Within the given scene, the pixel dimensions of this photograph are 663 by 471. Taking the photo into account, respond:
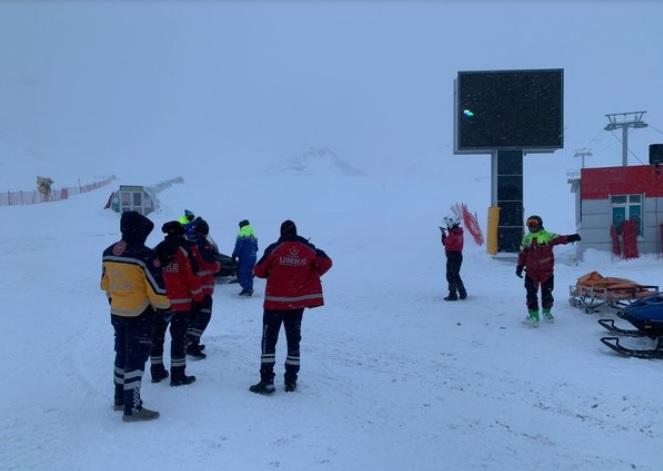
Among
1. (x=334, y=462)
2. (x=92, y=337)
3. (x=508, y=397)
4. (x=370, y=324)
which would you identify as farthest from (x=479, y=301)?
(x=334, y=462)

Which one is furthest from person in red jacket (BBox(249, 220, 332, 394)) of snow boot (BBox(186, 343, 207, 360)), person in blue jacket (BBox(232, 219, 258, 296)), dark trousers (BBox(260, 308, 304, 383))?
person in blue jacket (BBox(232, 219, 258, 296))

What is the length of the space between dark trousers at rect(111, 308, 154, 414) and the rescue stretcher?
7237 millimetres

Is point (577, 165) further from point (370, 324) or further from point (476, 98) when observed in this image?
point (370, 324)

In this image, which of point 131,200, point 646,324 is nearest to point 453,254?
point 646,324

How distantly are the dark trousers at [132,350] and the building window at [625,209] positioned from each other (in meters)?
14.9

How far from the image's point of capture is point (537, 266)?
969cm

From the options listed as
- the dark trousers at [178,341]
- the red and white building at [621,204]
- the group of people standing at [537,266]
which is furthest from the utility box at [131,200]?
the dark trousers at [178,341]

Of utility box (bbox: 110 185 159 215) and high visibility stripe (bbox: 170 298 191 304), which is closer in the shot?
high visibility stripe (bbox: 170 298 191 304)

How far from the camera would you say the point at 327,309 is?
1142cm

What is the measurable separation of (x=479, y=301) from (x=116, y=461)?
334 inches

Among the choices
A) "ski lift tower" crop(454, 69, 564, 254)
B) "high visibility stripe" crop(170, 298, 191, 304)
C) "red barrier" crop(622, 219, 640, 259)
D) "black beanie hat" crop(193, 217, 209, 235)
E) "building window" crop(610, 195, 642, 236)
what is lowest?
"high visibility stripe" crop(170, 298, 191, 304)

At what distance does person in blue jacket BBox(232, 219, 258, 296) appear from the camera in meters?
12.5

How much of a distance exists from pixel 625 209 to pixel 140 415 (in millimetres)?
15348

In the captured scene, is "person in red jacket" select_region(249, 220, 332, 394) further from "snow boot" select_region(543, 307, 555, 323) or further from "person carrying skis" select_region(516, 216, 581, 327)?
"snow boot" select_region(543, 307, 555, 323)
